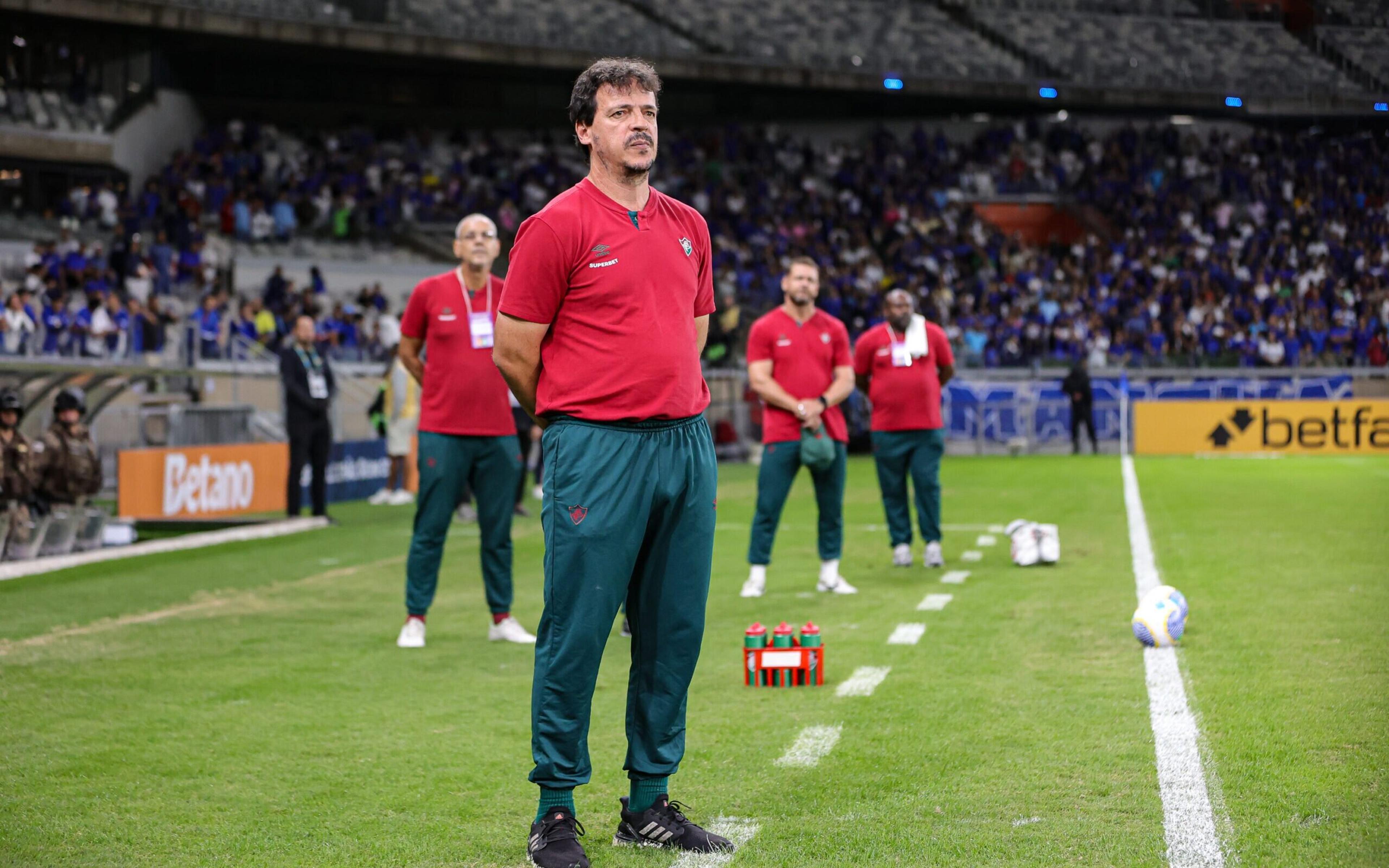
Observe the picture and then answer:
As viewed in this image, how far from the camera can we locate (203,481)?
16.2 metres

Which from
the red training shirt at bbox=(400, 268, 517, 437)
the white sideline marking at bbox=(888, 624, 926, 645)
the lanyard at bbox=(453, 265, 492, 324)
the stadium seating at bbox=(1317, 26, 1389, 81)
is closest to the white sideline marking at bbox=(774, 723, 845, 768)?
the white sideline marking at bbox=(888, 624, 926, 645)

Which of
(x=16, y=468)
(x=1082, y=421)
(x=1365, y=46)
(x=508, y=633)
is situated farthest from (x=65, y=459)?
(x=1082, y=421)

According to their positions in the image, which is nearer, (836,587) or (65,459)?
(836,587)

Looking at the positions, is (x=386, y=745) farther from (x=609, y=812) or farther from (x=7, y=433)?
(x=7, y=433)

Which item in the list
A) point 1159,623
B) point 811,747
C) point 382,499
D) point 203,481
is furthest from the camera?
point 382,499

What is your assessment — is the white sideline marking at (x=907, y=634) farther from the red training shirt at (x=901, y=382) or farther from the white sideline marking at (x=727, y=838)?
the white sideline marking at (x=727, y=838)

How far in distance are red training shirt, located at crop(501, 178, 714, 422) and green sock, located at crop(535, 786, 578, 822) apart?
1.10 metres

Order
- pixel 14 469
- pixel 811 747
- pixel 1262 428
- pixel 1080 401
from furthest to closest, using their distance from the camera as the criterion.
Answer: pixel 1080 401, pixel 1262 428, pixel 14 469, pixel 811 747

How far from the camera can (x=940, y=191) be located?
44.2 m

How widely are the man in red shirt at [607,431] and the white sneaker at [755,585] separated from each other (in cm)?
580

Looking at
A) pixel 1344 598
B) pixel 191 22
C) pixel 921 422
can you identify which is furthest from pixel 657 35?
pixel 1344 598

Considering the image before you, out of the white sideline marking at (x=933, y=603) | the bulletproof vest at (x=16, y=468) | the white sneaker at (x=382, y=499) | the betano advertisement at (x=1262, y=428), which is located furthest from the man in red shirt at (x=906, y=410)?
the betano advertisement at (x=1262, y=428)

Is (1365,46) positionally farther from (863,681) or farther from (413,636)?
(413,636)

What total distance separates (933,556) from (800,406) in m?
2.56
